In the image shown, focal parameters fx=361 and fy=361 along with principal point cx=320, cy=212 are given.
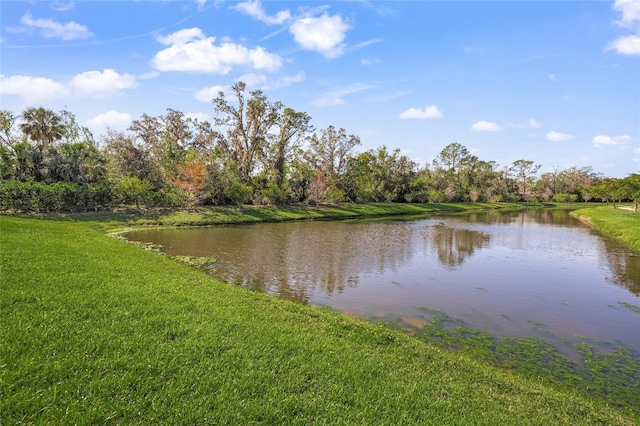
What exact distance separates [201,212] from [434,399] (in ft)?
116

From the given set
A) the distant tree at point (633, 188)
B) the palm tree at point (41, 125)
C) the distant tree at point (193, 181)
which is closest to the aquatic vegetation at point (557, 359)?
the distant tree at point (193, 181)

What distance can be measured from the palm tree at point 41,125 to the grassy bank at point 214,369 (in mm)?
38889

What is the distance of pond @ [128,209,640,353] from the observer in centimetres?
1138

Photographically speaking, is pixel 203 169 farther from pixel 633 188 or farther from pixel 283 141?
pixel 633 188

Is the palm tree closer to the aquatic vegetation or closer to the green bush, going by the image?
the green bush

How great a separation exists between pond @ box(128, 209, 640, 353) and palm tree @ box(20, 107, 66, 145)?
2290 cm

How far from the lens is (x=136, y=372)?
4.99 m

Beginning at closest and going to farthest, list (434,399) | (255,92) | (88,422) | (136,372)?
1. (88,422)
2. (136,372)
3. (434,399)
4. (255,92)

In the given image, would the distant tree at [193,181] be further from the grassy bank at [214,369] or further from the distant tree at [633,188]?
the distant tree at [633,188]

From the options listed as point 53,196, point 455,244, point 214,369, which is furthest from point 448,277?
point 53,196

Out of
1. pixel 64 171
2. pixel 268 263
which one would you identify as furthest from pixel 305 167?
pixel 268 263

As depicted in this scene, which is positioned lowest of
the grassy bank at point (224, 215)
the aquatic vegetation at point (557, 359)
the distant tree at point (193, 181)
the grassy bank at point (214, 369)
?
the aquatic vegetation at point (557, 359)

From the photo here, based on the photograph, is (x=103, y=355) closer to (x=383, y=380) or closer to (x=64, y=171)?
(x=383, y=380)

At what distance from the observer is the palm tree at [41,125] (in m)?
38.8
